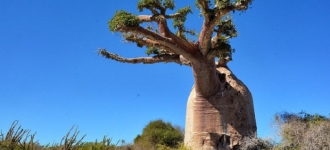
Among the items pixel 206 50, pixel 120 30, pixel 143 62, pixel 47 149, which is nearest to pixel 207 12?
pixel 206 50

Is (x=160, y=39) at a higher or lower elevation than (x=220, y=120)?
higher

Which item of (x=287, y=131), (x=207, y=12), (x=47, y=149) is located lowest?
(x=47, y=149)

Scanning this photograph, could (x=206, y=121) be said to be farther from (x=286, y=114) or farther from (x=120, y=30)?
(x=120, y=30)

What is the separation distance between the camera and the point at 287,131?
908 cm

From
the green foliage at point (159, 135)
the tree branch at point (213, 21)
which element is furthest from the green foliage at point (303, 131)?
the green foliage at point (159, 135)

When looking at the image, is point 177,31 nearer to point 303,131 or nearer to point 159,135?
point 303,131

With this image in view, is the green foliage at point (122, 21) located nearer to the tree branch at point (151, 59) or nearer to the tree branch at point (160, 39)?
the tree branch at point (160, 39)

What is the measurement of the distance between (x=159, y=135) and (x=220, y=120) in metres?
9.00

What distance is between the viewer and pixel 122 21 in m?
7.98

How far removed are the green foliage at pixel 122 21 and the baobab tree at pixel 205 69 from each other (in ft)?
0.17

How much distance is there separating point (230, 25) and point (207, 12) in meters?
2.16

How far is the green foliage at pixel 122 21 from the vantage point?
8000 millimetres

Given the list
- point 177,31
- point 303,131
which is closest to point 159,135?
point 177,31

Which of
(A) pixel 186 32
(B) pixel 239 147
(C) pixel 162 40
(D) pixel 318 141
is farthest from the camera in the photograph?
(A) pixel 186 32
